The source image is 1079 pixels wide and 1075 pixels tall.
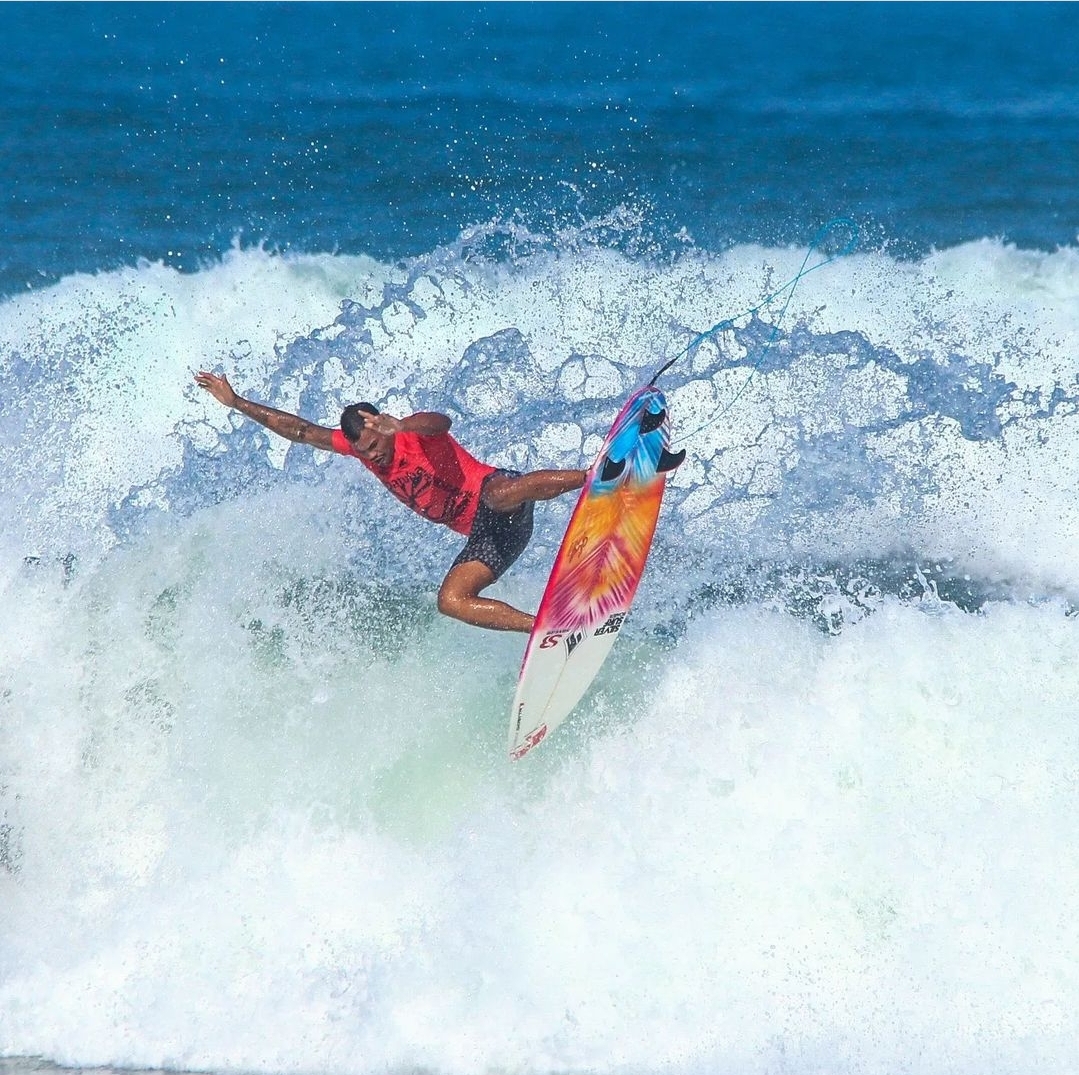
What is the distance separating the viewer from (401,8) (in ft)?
28.1

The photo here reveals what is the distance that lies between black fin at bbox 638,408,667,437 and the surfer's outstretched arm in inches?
60.7

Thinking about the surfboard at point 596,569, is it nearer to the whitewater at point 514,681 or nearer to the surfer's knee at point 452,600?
the surfer's knee at point 452,600

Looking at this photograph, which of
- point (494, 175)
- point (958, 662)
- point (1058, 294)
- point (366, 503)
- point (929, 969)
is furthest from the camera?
point (494, 175)

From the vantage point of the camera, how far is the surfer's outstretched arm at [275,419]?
15.5 feet

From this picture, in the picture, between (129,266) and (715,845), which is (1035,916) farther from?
(129,266)

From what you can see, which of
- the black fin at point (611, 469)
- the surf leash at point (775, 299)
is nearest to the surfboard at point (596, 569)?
the black fin at point (611, 469)

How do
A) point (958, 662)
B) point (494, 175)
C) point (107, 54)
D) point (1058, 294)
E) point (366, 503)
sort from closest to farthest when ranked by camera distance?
1. point (958, 662)
2. point (366, 503)
3. point (1058, 294)
4. point (494, 175)
5. point (107, 54)

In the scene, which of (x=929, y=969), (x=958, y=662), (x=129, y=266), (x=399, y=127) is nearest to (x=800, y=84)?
(x=399, y=127)

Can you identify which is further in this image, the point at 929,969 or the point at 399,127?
the point at 399,127

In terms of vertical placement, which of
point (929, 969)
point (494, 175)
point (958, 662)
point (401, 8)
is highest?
point (401, 8)

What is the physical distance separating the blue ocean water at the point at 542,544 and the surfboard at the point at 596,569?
2.42ft

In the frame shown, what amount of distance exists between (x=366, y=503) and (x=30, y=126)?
4899 millimetres

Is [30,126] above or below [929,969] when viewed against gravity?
above

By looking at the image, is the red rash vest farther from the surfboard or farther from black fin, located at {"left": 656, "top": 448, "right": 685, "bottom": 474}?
black fin, located at {"left": 656, "top": 448, "right": 685, "bottom": 474}
